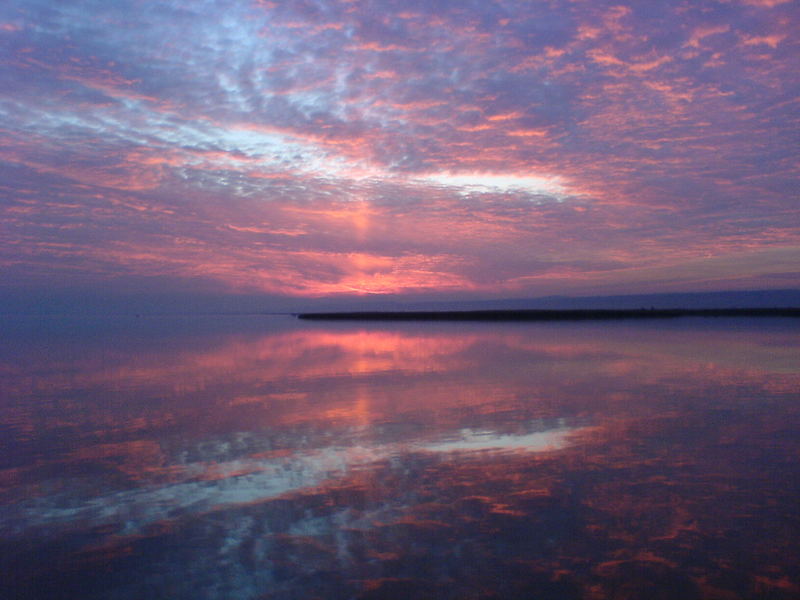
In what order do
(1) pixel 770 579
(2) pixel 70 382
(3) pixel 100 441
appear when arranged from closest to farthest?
(1) pixel 770 579, (3) pixel 100 441, (2) pixel 70 382

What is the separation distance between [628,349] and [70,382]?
28033mm

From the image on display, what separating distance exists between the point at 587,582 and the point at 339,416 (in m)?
9.39

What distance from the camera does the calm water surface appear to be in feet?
20.6

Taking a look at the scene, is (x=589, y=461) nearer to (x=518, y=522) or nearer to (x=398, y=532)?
(x=518, y=522)

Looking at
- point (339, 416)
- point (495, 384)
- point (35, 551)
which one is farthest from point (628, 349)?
point (35, 551)

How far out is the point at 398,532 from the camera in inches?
295

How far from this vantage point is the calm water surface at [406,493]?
6.28 metres

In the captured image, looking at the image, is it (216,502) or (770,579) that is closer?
(770,579)

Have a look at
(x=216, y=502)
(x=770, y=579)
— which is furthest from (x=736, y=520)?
(x=216, y=502)

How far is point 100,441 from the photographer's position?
12656 millimetres

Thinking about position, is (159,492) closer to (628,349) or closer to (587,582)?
(587,582)

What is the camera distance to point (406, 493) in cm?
893

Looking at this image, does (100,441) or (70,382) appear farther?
(70,382)

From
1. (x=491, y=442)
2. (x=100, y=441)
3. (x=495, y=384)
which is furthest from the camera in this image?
(x=495, y=384)
